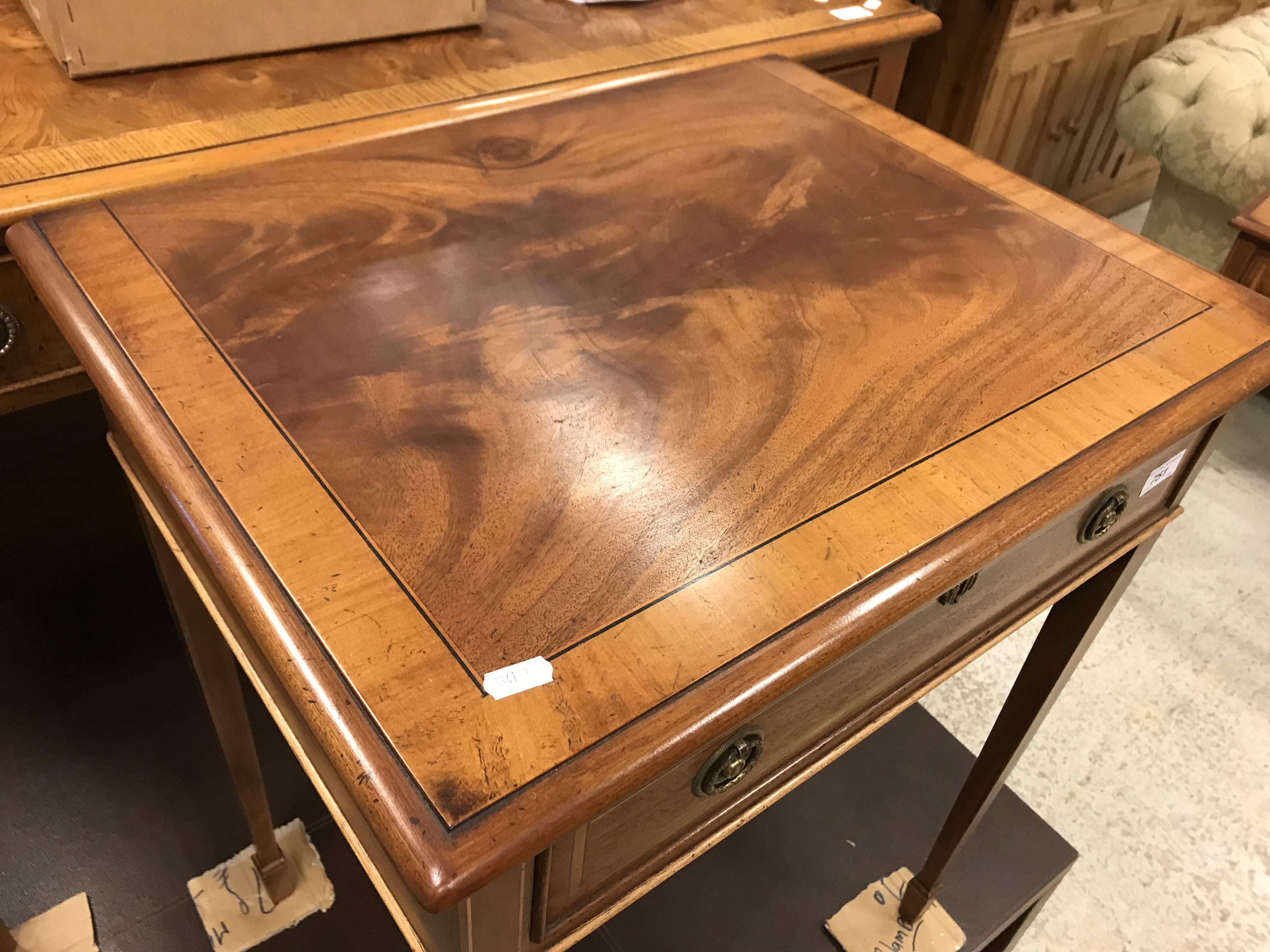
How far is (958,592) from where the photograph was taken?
0.58 m

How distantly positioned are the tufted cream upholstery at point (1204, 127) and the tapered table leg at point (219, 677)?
6.12 feet

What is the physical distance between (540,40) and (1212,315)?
2.34 ft

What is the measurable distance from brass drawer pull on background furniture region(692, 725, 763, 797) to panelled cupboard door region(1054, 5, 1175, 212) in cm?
210

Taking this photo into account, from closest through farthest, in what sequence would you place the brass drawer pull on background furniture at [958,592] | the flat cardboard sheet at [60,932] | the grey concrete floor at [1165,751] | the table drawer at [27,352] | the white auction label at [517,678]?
1. the white auction label at [517,678]
2. the brass drawer pull on background furniture at [958,592]
3. the table drawer at [27,352]
4. the flat cardboard sheet at [60,932]
5. the grey concrete floor at [1165,751]

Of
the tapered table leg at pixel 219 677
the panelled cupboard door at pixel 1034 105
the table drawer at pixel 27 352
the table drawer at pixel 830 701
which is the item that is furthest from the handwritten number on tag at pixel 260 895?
the panelled cupboard door at pixel 1034 105

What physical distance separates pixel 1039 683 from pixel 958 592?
1.07ft

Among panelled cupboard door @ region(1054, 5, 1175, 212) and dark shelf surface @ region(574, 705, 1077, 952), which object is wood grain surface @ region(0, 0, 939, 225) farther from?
panelled cupboard door @ region(1054, 5, 1175, 212)

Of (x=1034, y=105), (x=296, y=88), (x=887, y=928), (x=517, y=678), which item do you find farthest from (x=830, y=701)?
(x=1034, y=105)

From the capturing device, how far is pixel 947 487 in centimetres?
54

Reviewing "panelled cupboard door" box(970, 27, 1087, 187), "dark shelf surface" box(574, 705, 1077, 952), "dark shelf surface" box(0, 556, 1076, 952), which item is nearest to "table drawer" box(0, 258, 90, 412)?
"dark shelf surface" box(0, 556, 1076, 952)

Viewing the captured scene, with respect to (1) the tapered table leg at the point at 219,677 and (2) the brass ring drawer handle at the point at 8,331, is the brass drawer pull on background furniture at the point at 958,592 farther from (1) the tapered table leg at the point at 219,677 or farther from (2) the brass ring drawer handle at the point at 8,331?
(2) the brass ring drawer handle at the point at 8,331

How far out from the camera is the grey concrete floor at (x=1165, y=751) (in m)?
1.22

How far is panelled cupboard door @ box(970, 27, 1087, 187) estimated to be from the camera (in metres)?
1.93

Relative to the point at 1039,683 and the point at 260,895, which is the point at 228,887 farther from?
the point at 1039,683
